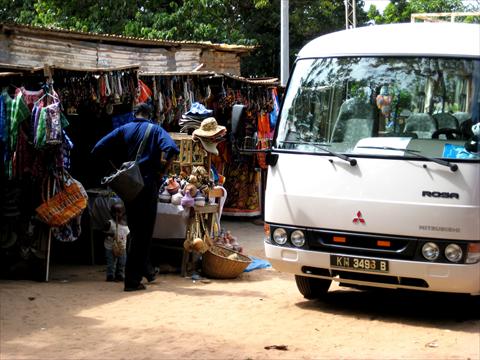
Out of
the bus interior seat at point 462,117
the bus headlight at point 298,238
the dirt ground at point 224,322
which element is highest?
the bus interior seat at point 462,117

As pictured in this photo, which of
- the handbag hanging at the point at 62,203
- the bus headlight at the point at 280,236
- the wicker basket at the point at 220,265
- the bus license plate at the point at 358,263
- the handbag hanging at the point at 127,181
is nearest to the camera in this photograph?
the bus license plate at the point at 358,263

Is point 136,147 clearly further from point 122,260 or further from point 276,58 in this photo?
point 276,58

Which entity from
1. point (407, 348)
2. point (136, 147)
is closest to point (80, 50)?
point (136, 147)

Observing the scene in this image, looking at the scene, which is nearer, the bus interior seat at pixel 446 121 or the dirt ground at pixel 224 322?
the dirt ground at pixel 224 322

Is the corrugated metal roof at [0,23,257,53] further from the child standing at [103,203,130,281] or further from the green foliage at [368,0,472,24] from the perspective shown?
the green foliage at [368,0,472,24]

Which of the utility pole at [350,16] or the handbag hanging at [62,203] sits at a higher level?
the utility pole at [350,16]

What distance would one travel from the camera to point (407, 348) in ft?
22.0

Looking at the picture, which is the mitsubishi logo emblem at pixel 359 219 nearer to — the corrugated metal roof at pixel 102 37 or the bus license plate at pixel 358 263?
the bus license plate at pixel 358 263

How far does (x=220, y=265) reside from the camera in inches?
390

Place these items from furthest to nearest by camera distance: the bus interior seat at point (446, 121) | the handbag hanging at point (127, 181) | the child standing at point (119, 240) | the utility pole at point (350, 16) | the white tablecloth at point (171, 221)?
the utility pole at point (350, 16), the white tablecloth at point (171, 221), the child standing at point (119, 240), the handbag hanging at point (127, 181), the bus interior seat at point (446, 121)

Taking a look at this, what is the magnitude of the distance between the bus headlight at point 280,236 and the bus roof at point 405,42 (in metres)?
1.66

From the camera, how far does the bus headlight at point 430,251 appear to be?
7.14 meters

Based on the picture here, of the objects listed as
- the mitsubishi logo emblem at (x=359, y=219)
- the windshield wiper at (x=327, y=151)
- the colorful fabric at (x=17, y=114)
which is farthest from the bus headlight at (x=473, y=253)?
the colorful fabric at (x=17, y=114)

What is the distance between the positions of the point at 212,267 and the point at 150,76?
125 inches
